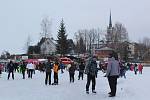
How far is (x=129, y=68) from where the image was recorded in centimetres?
6544

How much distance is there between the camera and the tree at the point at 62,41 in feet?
319

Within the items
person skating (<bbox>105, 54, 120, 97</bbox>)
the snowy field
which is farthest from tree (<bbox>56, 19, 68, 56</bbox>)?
person skating (<bbox>105, 54, 120, 97</bbox>)

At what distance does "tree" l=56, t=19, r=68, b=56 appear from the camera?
97250mm

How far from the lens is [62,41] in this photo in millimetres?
97875

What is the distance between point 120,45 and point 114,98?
345 feet

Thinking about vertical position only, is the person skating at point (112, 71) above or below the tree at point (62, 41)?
below

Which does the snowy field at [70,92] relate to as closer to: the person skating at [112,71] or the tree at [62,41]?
the person skating at [112,71]

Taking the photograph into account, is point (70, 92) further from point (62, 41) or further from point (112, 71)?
point (62, 41)

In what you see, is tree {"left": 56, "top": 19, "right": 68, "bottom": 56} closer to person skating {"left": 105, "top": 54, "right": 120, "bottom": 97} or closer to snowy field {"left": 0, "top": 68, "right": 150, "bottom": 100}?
snowy field {"left": 0, "top": 68, "right": 150, "bottom": 100}

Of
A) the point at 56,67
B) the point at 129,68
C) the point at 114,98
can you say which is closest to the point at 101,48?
the point at 129,68

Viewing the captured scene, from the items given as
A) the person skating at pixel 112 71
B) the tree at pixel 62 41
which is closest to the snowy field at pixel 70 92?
the person skating at pixel 112 71

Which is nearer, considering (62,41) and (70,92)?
(70,92)

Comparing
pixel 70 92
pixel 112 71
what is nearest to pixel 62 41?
pixel 70 92

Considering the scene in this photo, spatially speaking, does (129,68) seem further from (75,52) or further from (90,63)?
(75,52)
